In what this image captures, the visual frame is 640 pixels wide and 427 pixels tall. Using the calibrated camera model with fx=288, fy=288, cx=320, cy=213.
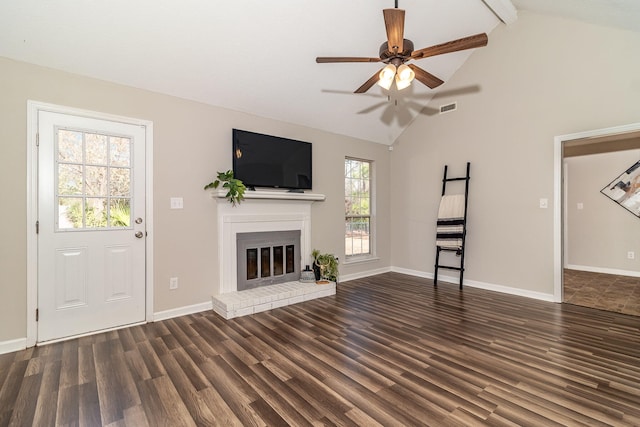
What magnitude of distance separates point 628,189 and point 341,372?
605 centimetres

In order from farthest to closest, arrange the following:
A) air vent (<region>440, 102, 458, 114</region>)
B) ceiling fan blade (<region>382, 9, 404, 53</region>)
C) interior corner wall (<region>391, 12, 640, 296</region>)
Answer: air vent (<region>440, 102, 458, 114</region>) → interior corner wall (<region>391, 12, 640, 296</region>) → ceiling fan blade (<region>382, 9, 404, 53</region>)

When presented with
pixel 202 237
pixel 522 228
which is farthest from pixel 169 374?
pixel 522 228

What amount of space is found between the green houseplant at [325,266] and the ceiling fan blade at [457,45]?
9.46 ft

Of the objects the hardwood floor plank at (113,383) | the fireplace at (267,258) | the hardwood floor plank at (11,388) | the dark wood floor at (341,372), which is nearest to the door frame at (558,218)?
the dark wood floor at (341,372)

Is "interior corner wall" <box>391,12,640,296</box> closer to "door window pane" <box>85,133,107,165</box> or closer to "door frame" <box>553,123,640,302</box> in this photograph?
"door frame" <box>553,123,640,302</box>

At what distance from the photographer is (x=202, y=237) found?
11.2ft

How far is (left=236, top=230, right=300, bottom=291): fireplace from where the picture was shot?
369 centimetres

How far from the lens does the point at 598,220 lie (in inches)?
209

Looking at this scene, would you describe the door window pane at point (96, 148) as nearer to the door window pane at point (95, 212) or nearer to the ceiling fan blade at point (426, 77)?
the door window pane at point (95, 212)

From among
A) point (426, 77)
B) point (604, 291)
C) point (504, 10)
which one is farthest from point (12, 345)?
point (604, 291)

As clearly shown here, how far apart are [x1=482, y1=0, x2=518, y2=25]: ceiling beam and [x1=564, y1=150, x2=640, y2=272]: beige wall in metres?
3.37

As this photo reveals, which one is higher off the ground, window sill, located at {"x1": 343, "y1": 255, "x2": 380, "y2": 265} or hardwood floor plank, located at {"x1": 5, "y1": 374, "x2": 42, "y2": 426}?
window sill, located at {"x1": 343, "y1": 255, "x2": 380, "y2": 265}

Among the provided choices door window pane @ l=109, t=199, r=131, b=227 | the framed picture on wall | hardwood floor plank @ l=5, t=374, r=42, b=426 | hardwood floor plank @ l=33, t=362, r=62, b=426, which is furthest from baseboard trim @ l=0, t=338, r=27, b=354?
the framed picture on wall

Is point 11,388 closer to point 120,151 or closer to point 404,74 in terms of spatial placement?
point 120,151
